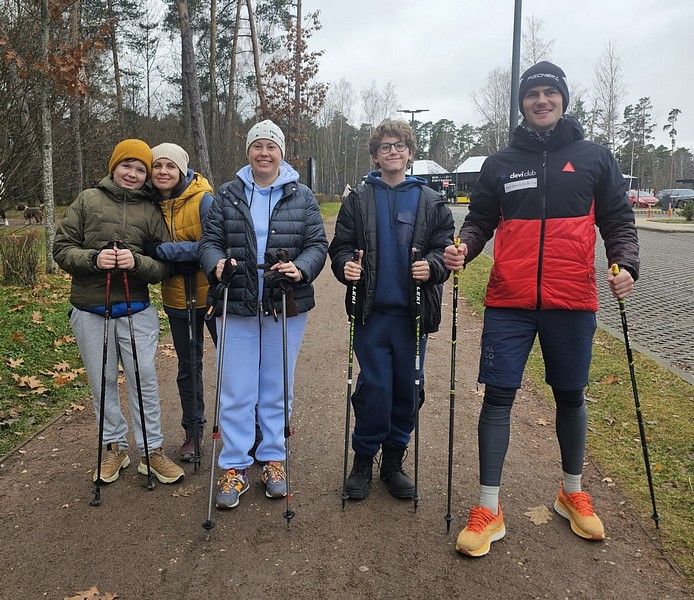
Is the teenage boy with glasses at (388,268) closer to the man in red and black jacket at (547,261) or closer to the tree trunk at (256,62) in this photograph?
the man in red and black jacket at (547,261)

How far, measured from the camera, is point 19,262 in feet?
30.1

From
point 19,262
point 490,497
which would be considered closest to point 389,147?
point 490,497

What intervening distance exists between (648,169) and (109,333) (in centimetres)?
9236

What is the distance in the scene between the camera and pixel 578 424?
3402 millimetres

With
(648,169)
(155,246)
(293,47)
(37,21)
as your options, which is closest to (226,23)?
(293,47)

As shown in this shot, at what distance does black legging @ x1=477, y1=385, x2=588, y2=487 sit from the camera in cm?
332

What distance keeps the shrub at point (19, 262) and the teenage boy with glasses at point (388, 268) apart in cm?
744

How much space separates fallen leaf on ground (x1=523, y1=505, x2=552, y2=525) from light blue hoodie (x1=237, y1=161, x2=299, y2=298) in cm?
211

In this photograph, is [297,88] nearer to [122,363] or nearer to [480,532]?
[122,363]

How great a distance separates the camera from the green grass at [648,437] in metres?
3.39

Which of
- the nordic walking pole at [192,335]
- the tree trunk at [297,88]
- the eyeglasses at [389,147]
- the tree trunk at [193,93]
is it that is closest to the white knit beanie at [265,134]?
the eyeglasses at [389,147]

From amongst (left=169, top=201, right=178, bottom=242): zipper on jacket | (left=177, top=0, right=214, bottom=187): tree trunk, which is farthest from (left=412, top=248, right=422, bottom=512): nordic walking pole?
(left=177, top=0, right=214, bottom=187): tree trunk

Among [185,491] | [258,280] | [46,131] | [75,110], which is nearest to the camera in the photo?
[258,280]

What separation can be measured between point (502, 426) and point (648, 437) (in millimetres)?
1946
